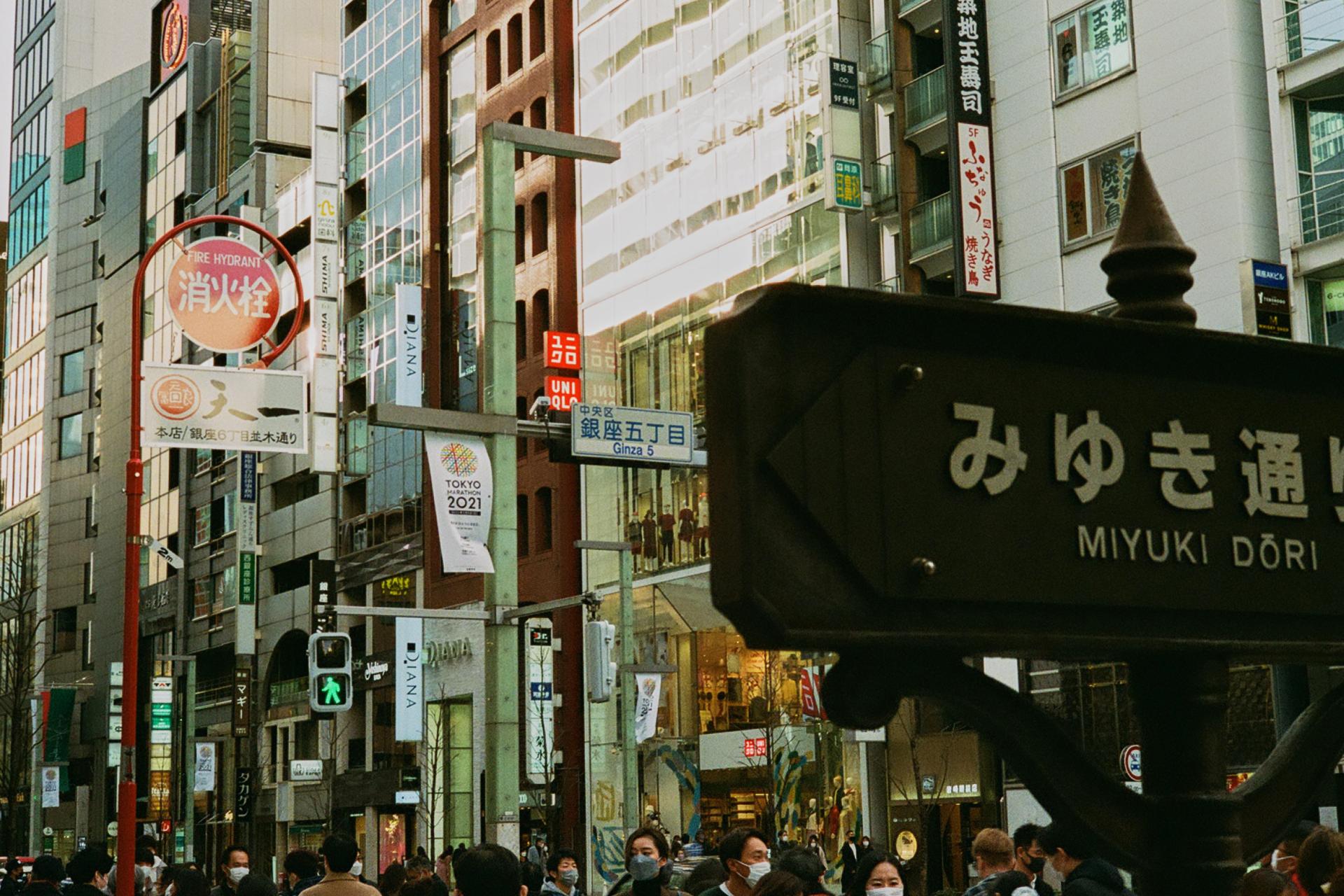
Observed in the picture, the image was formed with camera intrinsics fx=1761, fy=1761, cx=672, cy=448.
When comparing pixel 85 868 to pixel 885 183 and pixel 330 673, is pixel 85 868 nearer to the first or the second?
pixel 330 673

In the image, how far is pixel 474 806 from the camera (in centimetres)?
5234

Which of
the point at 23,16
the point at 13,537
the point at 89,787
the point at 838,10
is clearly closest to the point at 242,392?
the point at 838,10

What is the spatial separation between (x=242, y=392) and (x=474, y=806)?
117 ft

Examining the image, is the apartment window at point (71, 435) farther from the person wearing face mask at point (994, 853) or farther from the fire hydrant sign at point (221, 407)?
the person wearing face mask at point (994, 853)

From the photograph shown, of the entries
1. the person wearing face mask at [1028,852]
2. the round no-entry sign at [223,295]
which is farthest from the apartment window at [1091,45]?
the person wearing face mask at [1028,852]

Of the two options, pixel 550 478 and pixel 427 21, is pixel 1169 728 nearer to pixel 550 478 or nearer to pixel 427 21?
pixel 550 478

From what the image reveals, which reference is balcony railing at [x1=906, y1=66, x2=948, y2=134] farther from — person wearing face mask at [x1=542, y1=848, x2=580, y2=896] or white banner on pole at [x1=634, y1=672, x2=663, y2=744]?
person wearing face mask at [x1=542, y1=848, x2=580, y2=896]

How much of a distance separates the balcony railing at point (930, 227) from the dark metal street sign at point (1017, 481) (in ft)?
110

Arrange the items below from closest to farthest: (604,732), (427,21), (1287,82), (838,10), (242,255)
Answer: (242,255) → (1287,82) → (838,10) → (604,732) → (427,21)

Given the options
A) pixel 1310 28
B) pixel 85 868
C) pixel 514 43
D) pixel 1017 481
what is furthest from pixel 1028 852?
pixel 514 43

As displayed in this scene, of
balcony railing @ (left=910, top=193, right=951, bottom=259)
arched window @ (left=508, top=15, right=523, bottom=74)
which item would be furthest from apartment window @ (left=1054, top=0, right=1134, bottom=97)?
arched window @ (left=508, top=15, right=523, bottom=74)

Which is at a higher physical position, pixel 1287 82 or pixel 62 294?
pixel 62 294

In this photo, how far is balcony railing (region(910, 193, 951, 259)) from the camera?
3612 centimetres

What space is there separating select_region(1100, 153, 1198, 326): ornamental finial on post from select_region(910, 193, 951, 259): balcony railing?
110 feet
